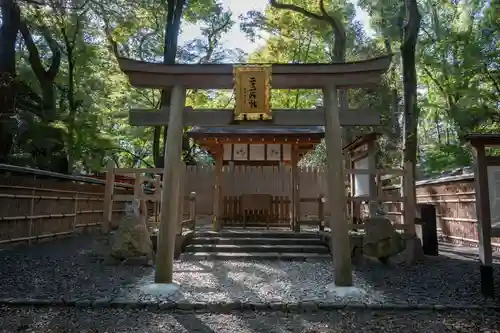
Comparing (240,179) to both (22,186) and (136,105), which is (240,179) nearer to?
(22,186)

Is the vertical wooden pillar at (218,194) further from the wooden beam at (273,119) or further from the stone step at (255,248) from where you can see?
the wooden beam at (273,119)

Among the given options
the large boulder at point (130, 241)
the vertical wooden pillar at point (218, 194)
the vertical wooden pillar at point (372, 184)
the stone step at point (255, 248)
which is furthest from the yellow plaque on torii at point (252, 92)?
the vertical wooden pillar at point (218, 194)

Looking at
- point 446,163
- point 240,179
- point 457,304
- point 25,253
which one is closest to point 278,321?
point 457,304

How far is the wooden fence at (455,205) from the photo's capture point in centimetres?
1026

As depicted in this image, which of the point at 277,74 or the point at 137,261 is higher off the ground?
the point at 277,74

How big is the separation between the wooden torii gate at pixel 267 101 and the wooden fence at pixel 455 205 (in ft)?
19.1

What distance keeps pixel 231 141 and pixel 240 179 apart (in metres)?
3.24

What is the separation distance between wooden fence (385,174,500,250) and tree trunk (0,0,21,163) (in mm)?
12244

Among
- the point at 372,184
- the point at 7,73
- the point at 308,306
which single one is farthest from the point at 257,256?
the point at 7,73

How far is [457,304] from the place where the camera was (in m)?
4.88

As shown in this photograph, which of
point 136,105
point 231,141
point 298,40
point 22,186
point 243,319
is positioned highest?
point 298,40

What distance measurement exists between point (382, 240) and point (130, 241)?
5.16 metres

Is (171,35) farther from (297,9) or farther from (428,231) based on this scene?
(428,231)

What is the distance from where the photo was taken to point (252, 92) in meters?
6.08
